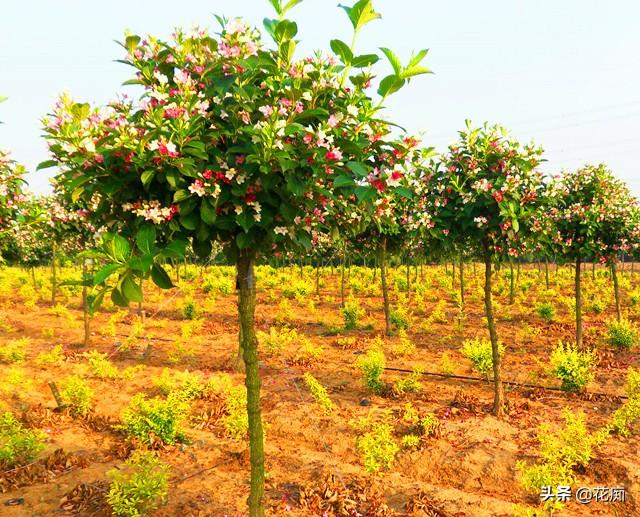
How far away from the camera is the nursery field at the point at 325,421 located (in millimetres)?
4801

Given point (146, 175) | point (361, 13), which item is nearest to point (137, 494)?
point (146, 175)

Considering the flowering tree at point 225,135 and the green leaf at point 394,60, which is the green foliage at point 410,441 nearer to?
the flowering tree at point 225,135

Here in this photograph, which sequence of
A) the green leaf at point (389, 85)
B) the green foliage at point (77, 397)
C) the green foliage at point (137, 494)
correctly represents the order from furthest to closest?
the green foliage at point (77, 397), the green foliage at point (137, 494), the green leaf at point (389, 85)

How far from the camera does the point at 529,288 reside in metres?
22.1

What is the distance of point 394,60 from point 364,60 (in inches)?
10.0

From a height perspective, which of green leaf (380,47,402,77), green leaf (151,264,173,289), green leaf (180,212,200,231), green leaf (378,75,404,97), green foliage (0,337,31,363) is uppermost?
green leaf (380,47,402,77)

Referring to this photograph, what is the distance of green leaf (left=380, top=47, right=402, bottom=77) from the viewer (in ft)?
7.42

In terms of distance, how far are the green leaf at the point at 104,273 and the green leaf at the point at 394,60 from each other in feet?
5.39

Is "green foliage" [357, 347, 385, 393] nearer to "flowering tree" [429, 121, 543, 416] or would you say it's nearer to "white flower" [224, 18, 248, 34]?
"flowering tree" [429, 121, 543, 416]

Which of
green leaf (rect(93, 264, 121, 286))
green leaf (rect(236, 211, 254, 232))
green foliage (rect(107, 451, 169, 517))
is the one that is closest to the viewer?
green leaf (rect(93, 264, 121, 286))

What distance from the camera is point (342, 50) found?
2416mm

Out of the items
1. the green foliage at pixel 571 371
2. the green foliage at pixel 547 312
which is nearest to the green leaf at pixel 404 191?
the green foliage at pixel 571 371

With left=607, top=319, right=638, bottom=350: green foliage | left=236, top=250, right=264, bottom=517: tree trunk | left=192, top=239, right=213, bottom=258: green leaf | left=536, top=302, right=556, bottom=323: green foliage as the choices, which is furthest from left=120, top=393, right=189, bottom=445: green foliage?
left=536, top=302, right=556, bottom=323: green foliage

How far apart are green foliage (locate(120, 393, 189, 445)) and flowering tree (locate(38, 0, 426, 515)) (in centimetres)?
384
